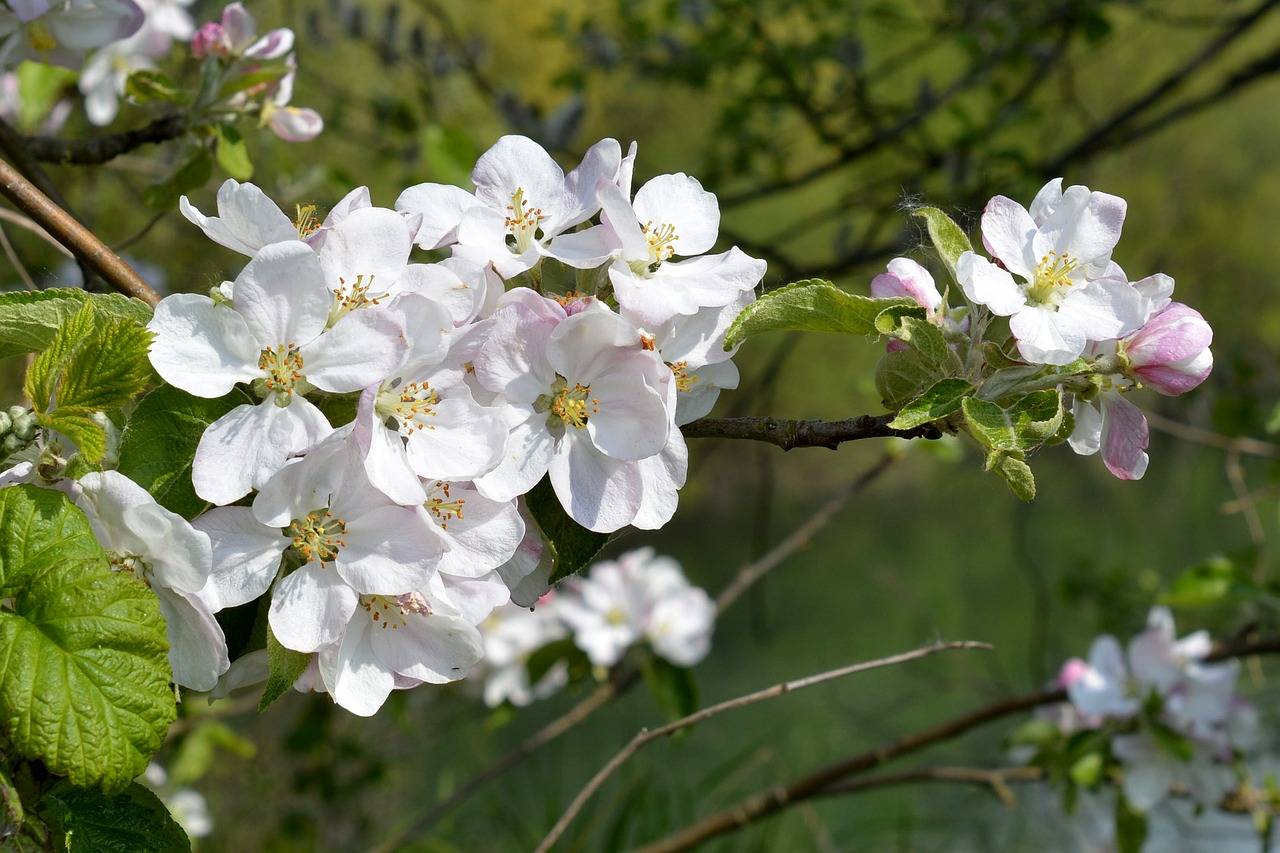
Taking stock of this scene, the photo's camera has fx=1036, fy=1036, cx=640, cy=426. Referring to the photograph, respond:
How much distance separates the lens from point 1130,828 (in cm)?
136

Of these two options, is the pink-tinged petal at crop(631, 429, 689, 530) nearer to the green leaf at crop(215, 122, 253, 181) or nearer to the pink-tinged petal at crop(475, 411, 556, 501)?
the pink-tinged petal at crop(475, 411, 556, 501)

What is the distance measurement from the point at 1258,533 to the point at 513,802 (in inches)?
94.4

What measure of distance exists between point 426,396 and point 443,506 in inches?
2.4

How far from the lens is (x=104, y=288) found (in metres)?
0.85

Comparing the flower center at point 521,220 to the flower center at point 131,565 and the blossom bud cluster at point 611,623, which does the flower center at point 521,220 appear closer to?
the flower center at point 131,565

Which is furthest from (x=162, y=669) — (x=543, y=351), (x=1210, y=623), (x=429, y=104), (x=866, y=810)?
(x=866, y=810)

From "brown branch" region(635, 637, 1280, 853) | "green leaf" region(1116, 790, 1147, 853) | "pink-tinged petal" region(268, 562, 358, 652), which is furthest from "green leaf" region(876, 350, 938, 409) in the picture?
"green leaf" region(1116, 790, 1147, 853)

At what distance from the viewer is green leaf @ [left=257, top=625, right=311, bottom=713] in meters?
0.52

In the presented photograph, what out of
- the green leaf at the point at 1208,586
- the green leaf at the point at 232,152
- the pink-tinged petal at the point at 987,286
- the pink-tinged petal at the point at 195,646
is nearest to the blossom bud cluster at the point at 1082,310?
the pink-tinged petal at the point at 987,286

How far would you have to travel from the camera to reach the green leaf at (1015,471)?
0.55m

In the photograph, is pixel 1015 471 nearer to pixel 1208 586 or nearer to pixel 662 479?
pixel 662 479

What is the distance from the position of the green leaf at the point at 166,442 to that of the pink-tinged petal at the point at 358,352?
6 centimetres

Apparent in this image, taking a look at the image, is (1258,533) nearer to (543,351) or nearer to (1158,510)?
(543,351)

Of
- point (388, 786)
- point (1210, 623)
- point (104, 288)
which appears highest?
point (104, 288)
